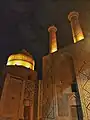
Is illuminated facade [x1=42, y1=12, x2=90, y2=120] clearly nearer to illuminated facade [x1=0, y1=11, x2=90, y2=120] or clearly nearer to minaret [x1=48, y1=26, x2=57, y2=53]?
illuminated facade [x1=0, y1=11, x2=90, y2=120]

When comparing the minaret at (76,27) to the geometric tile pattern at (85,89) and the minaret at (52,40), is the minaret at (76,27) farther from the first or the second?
the geometric tile pattern at (85,89)

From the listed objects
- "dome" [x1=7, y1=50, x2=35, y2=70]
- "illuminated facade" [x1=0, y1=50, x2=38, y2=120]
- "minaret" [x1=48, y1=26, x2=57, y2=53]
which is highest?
"minaret" [x1=48, y1=26, x2=57, y2=53]

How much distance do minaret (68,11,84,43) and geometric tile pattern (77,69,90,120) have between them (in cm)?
466

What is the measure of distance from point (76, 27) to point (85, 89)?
728 centimetres

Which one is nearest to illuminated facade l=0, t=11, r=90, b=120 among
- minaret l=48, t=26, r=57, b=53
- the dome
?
the dome

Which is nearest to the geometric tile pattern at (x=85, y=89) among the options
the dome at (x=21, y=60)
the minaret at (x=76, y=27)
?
the minaret at (x=76, y=27)

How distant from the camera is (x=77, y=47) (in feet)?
40.5

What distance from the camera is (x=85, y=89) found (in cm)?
1027

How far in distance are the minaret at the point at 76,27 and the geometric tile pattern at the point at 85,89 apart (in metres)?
4.66

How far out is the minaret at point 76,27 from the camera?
48.8 ft

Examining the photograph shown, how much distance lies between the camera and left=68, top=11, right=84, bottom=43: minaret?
48.8 ft

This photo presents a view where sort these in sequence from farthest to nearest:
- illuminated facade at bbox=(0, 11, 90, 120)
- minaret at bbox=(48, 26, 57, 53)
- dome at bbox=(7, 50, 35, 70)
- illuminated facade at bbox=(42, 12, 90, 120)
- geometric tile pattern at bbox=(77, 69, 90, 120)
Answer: minaret at bbox=(48, 26, 57, 53)
dome at bbox=(7, 50, 35, 70)
illuminated facade at bbox=(0, 11, 90, 120)
illuminated facade at bbox=(42, 12, 90, 120)
geometric tile pattern at bbox=(77, 69, 90, 120)

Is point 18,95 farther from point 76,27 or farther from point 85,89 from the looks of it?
point 76,27

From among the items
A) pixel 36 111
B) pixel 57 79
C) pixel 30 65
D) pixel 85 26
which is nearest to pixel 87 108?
pixel 57 79
